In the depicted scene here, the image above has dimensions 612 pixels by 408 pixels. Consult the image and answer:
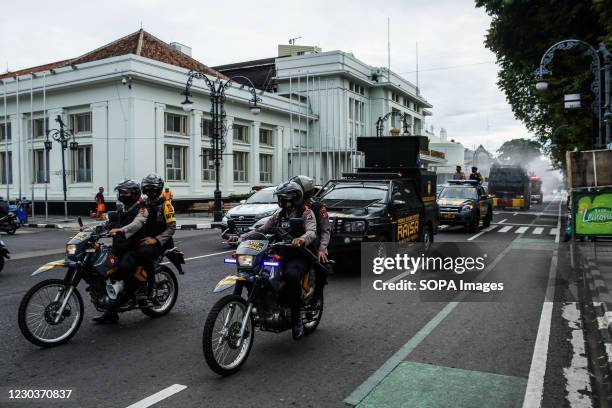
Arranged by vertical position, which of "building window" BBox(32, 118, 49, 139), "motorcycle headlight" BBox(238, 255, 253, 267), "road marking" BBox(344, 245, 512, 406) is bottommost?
"road marking" BBox(344, 245, 512, 406)

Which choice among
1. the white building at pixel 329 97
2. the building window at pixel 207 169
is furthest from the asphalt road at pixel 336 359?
the white building at pixel 329 97

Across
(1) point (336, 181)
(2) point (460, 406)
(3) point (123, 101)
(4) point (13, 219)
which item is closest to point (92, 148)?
(3) point (123, 101)

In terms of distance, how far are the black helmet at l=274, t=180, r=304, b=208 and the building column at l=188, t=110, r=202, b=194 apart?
2984 centimetres

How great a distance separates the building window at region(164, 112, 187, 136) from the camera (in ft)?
110

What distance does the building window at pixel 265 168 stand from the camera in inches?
1686

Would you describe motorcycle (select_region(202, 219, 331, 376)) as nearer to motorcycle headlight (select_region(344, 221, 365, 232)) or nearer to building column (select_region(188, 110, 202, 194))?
motorcycle headlight (select_region(344, 221, 365, 232))

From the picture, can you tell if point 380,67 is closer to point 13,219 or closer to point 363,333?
point 13,219

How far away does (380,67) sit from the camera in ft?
193

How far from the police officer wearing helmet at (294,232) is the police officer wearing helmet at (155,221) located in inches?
58.5

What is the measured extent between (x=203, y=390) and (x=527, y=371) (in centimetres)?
291

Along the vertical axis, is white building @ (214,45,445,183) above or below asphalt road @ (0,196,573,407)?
above

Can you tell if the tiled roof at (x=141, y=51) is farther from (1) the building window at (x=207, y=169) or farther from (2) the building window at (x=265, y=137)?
(2) the building window at (x=265, y=137)

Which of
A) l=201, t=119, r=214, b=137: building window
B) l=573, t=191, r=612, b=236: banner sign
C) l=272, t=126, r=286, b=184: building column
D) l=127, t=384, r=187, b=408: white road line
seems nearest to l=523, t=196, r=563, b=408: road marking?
l=127, t=384, r=187, b=408: white road line

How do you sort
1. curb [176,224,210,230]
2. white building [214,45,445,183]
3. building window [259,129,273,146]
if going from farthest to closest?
white building [214,45,445,183]
building window [259,129,273,146]
curb [176,224,210,230]
